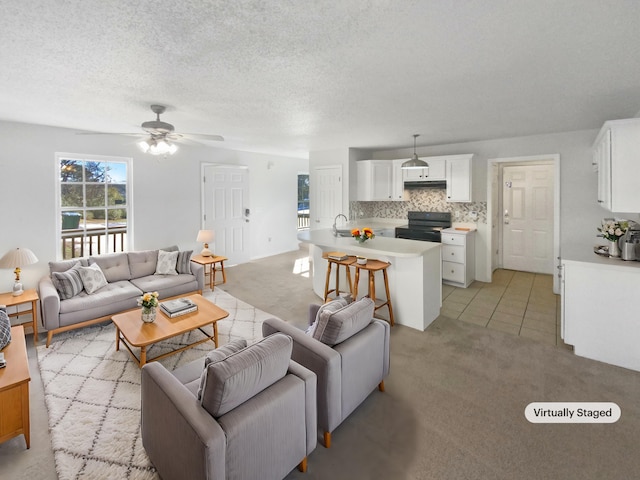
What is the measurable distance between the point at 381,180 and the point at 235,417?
18.2ft

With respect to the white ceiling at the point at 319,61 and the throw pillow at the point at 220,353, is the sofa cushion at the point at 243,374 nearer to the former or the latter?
the throw pillow at the point at 220,353

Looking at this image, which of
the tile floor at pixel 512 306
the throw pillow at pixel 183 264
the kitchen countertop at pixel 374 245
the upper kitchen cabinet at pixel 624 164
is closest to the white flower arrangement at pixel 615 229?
the upper kitchen cabinet at pixel 624 164

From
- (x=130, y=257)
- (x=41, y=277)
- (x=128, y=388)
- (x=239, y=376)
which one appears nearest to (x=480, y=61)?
(x=239, y=376)

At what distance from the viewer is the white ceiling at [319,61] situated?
165 cm

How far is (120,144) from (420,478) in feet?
18.1

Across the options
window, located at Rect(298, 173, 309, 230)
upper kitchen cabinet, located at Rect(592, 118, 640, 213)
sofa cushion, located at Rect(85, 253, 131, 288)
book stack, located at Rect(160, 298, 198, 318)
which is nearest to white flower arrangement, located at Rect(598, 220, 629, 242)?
upper kitchen cabinet, located at Rect(592, 118, 640, 213)

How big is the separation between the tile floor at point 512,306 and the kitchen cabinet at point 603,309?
1.03 feet

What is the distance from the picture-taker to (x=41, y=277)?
4199 millimetres

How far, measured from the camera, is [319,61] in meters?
2.25

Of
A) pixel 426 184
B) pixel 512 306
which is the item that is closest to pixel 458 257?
pixel 512 306

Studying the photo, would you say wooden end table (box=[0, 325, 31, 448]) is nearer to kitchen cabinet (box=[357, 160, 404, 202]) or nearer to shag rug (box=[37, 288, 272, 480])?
shag rug (box=[37, 288, 272, 480])

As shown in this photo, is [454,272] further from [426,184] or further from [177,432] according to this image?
[177,432]

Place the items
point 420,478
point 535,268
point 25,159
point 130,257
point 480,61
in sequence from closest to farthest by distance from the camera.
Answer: point 420,478, point 480,61, point 25,159, point 130,257, point 535,268

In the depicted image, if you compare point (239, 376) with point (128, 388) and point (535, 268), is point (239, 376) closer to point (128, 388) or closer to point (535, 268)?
point (128, 388)
